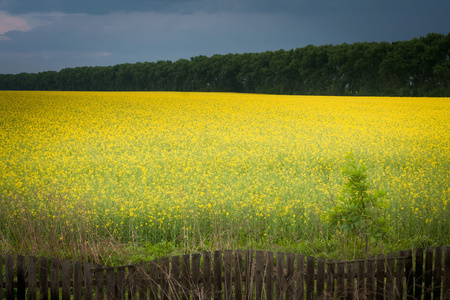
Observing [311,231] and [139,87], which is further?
[139,87]

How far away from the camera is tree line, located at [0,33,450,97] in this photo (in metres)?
61.1

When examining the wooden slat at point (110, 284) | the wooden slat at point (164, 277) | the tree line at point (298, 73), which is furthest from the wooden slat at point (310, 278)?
the tree line at point (298, 73)

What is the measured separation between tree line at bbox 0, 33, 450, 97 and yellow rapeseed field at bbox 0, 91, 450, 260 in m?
32.4

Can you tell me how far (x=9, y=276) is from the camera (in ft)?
18.9

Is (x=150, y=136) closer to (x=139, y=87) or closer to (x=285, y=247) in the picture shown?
(x=285, y=247)

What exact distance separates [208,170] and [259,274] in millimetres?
8046

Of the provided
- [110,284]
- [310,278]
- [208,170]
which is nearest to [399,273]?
[310,278]

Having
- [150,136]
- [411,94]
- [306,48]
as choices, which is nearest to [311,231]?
[150,136]

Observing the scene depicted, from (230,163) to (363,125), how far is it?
42.0 feet

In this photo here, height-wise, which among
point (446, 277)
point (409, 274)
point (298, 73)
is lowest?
point (446, 277)

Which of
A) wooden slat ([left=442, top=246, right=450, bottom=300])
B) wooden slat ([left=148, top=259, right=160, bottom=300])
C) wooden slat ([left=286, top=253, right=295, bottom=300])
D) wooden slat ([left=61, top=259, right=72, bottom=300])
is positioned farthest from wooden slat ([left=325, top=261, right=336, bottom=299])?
wooden slat ([left=61, top=259, right=72, bottom=300])

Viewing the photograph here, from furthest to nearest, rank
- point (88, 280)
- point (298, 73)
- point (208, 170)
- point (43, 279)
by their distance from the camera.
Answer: point (298, 73)
point (208, 170)
point (43, 279)
point (88, 280)

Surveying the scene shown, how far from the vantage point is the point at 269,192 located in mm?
11234

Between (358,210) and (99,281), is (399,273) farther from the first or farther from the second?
(99,281)
